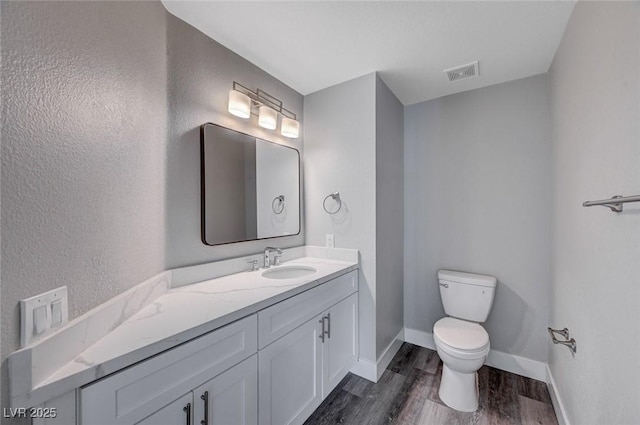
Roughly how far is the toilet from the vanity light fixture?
1.80m

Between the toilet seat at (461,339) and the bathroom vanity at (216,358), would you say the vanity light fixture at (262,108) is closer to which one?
the bathroom vanity at (216,358)

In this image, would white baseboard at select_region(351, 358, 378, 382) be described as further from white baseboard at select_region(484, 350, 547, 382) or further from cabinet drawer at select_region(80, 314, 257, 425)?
cabinet drawer at select_region(80, 314, 257, 425)

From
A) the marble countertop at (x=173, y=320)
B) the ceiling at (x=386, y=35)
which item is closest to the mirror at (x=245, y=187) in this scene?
the marble countertop at (x=173, y=320)

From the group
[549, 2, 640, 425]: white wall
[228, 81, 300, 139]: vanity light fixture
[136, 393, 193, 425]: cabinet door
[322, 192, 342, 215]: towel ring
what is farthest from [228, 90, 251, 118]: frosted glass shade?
[549, 2, 640, 425]: white wall

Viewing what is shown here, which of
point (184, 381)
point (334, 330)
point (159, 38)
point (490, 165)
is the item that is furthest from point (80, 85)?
point (490, 165)

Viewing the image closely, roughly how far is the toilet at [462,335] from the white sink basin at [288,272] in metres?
1.02

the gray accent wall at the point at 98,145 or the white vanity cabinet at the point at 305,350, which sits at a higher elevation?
the gray accent wall at the point at 98,145

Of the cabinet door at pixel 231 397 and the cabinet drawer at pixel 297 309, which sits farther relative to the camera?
the cabinet drawer at pixel 297 309

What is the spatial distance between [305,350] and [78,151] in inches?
53.5

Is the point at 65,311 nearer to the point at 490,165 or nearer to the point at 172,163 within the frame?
the point at 172,163

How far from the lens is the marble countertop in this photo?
0.65 meters

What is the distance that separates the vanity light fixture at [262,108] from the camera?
5.22ft

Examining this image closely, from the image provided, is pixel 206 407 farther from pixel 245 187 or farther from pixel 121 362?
pixel 245 187

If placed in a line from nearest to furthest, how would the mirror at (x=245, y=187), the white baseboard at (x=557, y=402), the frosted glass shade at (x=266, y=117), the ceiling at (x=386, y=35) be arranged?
the ceiling at (x=386, y=35) < the white baseboard at (x=557, y=402) < the mirror at (x=245, y=187) < the frosted glass shade at (x=266, y=117)
